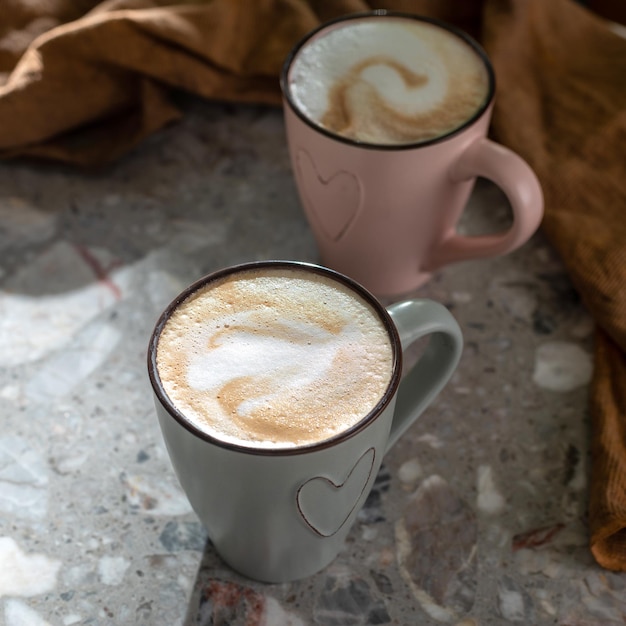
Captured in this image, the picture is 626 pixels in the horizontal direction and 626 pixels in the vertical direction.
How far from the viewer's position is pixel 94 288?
0.79 m

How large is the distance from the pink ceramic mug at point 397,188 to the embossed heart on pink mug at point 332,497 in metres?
0.24

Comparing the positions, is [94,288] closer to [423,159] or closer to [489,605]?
[423,159]

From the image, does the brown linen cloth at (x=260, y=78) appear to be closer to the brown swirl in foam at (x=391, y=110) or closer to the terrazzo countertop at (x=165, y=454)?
the terrazzo countertop at (x=165, y=454)

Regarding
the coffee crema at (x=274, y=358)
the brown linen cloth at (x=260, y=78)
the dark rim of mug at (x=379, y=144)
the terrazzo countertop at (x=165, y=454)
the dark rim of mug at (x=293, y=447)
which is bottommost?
the terrazzo countertop at (x=165, y=454)

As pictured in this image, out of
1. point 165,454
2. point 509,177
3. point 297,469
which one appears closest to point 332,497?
point 297,469

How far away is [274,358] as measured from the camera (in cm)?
53

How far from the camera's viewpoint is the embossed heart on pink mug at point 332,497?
51 centimetres

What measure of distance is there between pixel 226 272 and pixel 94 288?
A: 0.25 m

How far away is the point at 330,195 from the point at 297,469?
294 millimetres

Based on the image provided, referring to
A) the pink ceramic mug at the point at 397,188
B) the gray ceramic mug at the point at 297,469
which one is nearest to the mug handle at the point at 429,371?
the gray ceramic mug at the point at 297,469

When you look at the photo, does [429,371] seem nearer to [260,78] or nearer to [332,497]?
[332,497]

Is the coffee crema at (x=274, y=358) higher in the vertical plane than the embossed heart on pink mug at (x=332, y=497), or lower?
higher

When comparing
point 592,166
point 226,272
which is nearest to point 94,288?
point 226,272

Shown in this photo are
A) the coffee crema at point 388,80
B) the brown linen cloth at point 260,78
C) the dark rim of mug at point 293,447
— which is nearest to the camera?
the dark rim of mug at point 293,447
